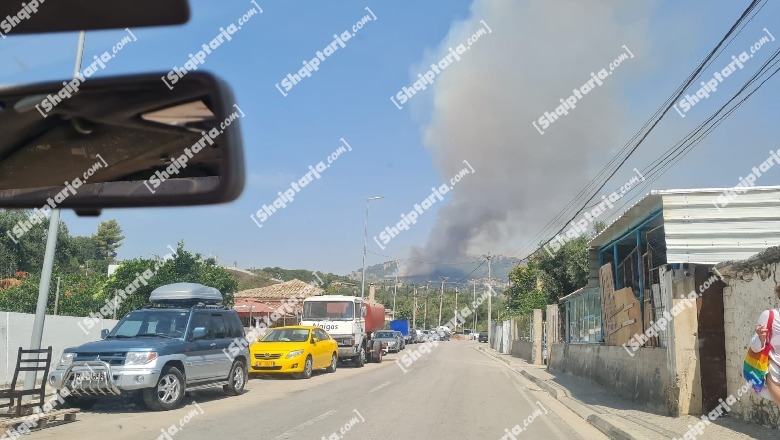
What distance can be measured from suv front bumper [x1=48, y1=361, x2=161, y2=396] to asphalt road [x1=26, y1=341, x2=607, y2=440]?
45cm

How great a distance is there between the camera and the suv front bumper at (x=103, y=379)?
36.4ft

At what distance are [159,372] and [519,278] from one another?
42854mm

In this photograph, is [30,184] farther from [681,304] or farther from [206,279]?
[206,279]

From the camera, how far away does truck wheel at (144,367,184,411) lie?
11562mm

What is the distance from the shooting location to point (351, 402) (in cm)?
1307

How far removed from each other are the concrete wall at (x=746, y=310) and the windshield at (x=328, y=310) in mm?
16473

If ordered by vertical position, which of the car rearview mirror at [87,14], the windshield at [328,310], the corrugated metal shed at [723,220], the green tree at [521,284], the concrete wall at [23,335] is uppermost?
the green tree at [521,284]

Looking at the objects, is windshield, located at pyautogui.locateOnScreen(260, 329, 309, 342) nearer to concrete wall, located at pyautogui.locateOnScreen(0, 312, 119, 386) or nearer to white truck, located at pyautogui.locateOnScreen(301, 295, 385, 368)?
white truck, located at pyautogui.locateOnScreen(301, 295, 385, 368)

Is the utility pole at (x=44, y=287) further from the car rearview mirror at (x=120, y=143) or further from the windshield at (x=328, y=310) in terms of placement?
the windshield at (x=328, y=310)

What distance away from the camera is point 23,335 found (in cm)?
1522

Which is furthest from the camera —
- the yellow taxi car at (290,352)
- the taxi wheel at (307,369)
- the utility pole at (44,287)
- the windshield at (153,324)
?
the taxi wheel at (307,369)

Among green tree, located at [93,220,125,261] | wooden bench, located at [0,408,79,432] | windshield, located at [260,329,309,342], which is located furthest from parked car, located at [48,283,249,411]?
green tree, located at [93,220,125,261]

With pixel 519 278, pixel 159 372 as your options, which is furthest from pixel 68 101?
pixel 519 278

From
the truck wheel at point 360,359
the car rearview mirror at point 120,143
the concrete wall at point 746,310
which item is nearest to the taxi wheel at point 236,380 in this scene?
the concrete wall at point 746,310
